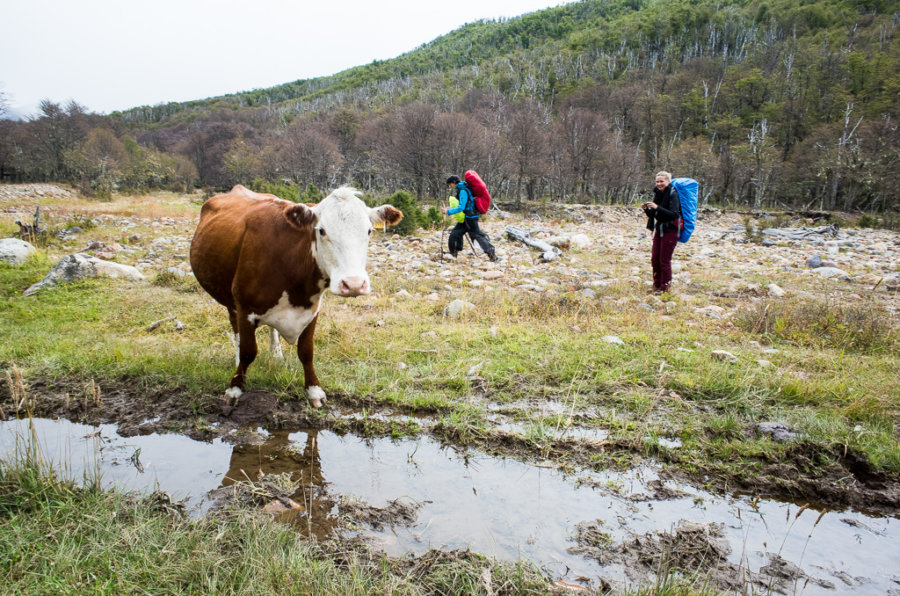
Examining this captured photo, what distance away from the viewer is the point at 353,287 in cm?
378

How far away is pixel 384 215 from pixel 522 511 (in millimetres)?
2885

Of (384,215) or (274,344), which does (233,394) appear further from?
(384,215)

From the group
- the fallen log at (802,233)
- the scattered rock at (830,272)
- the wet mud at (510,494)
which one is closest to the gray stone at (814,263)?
the scattered rock at (830,272)

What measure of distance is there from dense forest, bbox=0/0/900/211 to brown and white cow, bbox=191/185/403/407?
19228 millimetres

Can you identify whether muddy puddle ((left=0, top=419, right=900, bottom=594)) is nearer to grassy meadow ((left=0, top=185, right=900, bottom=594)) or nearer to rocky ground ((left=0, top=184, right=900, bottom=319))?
grassy meadow ((left=0, top=185, right=900, bottom=594))

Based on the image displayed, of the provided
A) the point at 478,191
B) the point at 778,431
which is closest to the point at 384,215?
the point at 778,431

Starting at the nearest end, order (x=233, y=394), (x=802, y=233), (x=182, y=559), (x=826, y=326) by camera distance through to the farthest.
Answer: (x=182, y=559) < (x=233, y=394) < (x=826, y=326) < (x=802, y=233)

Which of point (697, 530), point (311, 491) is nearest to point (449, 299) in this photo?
point (311, 491)

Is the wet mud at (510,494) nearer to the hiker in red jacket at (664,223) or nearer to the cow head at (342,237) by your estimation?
the cow head at (342,237)

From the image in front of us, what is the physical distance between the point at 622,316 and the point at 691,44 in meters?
136

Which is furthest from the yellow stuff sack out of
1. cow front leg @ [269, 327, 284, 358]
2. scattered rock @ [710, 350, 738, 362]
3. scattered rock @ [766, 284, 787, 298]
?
scattered rock @ [710, 350, 738, 362]

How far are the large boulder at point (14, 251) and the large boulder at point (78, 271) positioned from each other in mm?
1817

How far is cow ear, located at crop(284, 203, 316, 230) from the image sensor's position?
4.20 meters

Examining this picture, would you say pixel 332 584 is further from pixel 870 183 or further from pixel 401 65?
pixel 401 65
